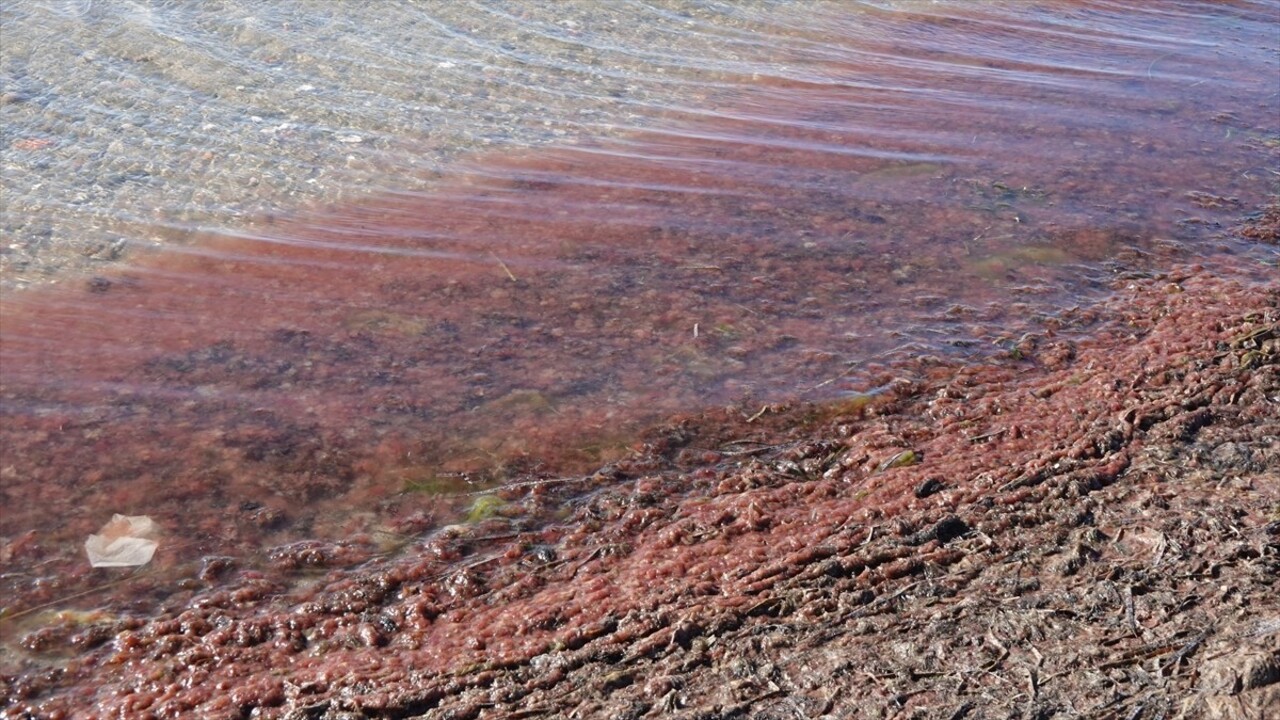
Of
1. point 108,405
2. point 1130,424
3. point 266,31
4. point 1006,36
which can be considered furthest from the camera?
point 1006,36

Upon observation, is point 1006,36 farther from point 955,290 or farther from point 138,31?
point 138,31

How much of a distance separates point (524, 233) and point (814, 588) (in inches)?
129

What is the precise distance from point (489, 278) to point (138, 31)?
4.35 meters

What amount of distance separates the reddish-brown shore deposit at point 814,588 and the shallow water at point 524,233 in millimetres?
286

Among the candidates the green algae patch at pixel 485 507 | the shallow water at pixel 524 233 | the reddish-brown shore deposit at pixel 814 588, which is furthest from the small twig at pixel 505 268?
the green algae patch at pixel 485 507

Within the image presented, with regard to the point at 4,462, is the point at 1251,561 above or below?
above

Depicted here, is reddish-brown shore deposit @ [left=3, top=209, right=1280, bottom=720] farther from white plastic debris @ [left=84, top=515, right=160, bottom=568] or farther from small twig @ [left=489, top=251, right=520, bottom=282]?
small twig @ [left=489, top=251, right=520, bottom=282]

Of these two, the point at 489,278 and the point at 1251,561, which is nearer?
the point at 1251,561

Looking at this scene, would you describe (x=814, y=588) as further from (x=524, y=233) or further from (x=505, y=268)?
(x=524, y=233)

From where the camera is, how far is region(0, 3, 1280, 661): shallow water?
14.1ft

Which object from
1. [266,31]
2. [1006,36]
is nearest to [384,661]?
[266,31]

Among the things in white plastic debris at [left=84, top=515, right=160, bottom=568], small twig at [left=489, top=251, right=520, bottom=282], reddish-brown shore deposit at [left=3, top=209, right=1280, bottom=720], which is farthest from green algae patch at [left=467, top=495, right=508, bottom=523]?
small twig at [left=489, top=251, right=520, bottom=282]

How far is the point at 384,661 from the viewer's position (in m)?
3.18

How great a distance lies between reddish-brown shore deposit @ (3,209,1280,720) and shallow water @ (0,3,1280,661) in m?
0.29
